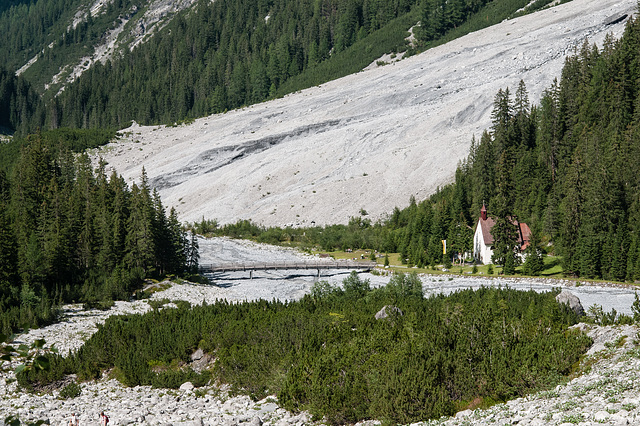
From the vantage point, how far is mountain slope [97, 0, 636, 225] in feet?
302

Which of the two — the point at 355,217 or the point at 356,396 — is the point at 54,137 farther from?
the point at 356,396

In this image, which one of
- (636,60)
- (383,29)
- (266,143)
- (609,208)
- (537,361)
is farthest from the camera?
(383,29)

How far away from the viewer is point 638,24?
78.4 m

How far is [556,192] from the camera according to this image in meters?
67.2

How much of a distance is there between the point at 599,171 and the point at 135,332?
4519 cm

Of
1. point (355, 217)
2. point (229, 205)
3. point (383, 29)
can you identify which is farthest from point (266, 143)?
point (383, 29)

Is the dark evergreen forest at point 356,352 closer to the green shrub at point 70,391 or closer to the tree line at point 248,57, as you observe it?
the green shrub at point 70,391

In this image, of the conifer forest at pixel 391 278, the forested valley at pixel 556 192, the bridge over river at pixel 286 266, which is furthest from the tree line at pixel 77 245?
the forested valley at pixel 556 192

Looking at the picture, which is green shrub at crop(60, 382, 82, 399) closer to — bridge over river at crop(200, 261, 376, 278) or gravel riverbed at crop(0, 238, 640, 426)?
gravel riverbed at crop(0, 238, 640, 426)

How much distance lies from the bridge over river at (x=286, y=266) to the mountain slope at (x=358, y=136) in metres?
24.6

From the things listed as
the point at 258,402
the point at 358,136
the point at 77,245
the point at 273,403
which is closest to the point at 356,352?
the point at 273,403

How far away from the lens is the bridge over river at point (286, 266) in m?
60.0

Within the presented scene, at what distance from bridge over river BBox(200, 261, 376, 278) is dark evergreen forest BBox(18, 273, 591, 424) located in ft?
69.1

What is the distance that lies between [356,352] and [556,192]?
170ft
